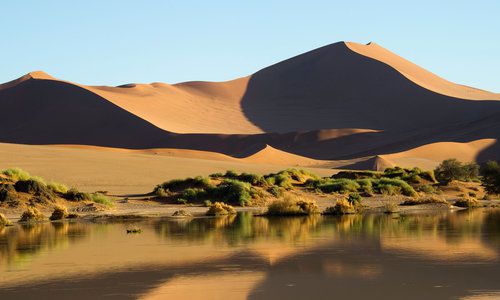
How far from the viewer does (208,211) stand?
1126 inches

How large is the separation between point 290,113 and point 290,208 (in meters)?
107

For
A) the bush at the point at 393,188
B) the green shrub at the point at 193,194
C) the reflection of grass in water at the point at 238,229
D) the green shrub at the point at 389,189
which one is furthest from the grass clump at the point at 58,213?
the bush at the point at 393,188

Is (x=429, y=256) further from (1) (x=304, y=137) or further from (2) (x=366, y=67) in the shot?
(2) (x=366, y=67)

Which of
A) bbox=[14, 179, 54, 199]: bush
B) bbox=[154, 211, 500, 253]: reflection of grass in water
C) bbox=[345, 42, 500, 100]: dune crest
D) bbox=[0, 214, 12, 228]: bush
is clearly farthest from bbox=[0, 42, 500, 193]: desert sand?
bbox=[0, 214, 12, 228]: bush

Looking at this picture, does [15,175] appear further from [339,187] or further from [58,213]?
[339,187]

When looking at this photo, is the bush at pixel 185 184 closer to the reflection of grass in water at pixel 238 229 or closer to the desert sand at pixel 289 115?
the reflection of grass in water at pixel 238 229

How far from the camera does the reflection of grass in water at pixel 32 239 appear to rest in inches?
650

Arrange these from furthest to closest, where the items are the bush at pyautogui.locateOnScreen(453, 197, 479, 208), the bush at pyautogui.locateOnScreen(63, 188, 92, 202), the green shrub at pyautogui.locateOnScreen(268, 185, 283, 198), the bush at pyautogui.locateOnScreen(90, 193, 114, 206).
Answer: the green shrub at pyautogui.locateOnScreen(268, 185, 283, 198), the bush at pyautogui.locateOnScreen(453, 197, 479, 208), the bush at pyautogui.locateOnScreen(63, 188, 92, 202), the bush at pyautogui.locateOnScreen(90, 193, 114, 206)

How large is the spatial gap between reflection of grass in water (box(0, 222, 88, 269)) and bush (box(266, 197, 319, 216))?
6.29 meters

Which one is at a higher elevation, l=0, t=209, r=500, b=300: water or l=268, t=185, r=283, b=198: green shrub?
l=268, t=185, r=283, b=198: green shrub

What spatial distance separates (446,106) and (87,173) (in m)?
90.4

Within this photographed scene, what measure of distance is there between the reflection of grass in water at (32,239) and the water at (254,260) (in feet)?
0.07

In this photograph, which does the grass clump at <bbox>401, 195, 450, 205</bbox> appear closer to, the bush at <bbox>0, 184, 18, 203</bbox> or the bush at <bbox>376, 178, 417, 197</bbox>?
the bush at <bbox>376, 178, 417, 197</bbox>

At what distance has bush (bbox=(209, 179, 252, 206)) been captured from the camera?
33.1 metres
